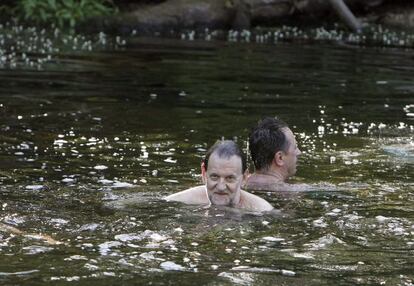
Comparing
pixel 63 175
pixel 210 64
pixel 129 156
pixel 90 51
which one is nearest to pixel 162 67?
pixel 210 64

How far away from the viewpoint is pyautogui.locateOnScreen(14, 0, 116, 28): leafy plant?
28219mm

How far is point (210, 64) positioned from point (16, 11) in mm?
10552

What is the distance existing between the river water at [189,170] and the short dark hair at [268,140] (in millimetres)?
542

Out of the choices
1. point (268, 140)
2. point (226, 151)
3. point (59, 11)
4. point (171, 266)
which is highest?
point (59, 11)

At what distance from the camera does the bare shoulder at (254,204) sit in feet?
28.7

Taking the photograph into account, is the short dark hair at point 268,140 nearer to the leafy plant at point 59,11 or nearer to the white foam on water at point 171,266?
the white foam on water at point 171,266

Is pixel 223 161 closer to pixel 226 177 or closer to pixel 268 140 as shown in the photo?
Answer: pixel 226 177

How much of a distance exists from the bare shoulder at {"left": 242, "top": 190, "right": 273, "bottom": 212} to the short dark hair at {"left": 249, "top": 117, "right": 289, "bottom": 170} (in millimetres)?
1284

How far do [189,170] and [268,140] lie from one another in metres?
1.19

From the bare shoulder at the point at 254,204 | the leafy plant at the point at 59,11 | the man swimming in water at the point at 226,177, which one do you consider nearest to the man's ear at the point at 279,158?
the bare shoulder at the point at 254,204

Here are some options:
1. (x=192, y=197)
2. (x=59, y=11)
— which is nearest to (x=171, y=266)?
(x=192, y=197)

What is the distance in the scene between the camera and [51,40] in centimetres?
2488

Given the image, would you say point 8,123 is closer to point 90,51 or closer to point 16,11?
point 90,51

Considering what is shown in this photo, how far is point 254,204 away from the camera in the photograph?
28.9ft
